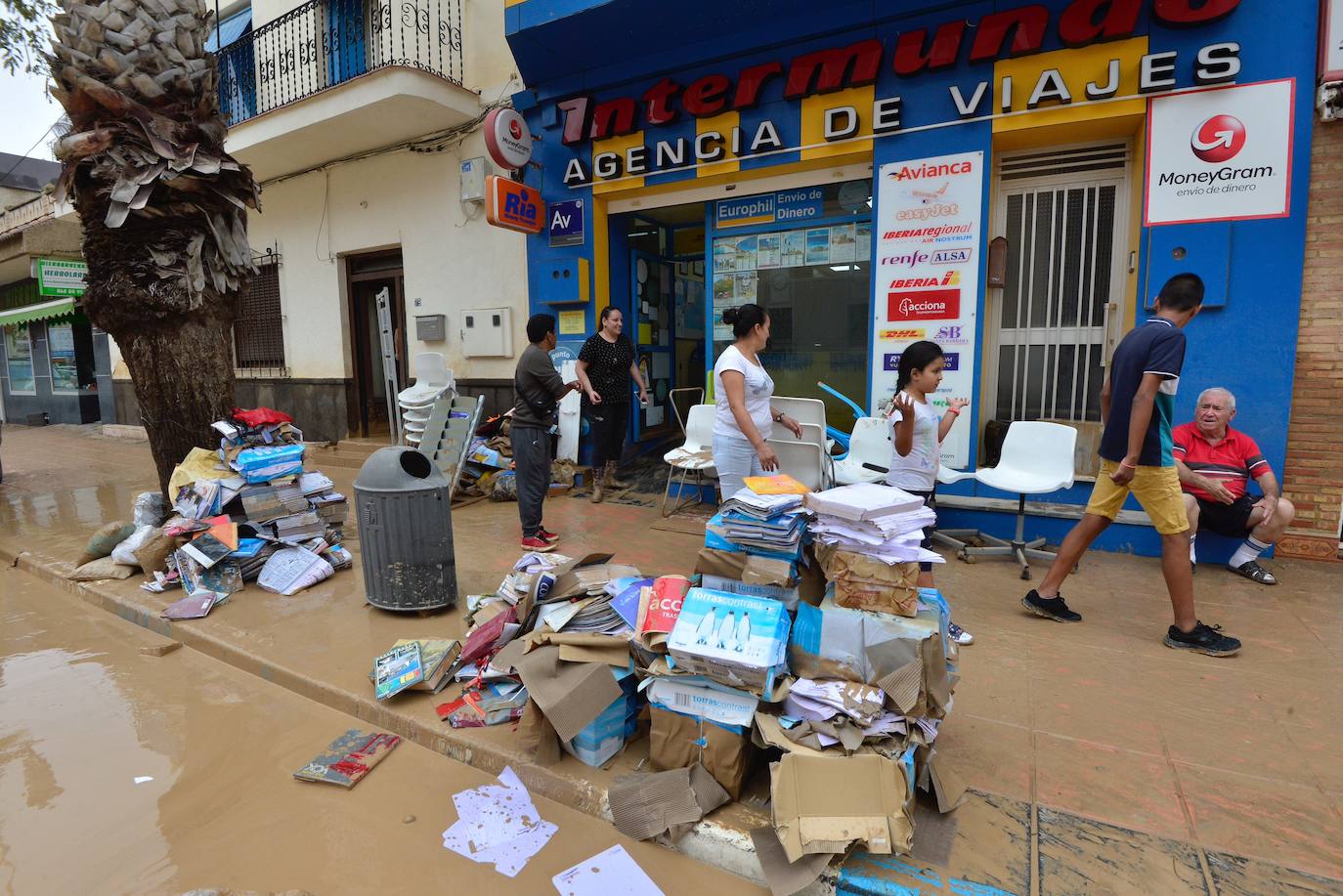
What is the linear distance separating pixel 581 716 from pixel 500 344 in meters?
6.55

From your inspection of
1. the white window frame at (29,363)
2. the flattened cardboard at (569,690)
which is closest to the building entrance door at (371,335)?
the flattened cardboard at (569,690)

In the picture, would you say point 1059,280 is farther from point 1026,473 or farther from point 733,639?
point 733,639

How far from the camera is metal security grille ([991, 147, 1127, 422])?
5.17 metres

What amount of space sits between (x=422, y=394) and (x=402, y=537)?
13.8 feet

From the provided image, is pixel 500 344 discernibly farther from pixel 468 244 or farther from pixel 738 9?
pixel 738 9

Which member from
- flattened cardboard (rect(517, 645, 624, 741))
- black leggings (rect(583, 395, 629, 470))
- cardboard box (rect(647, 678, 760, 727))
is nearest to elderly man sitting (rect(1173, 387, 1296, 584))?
cardboard box (rect(647, 678, 760, 727))

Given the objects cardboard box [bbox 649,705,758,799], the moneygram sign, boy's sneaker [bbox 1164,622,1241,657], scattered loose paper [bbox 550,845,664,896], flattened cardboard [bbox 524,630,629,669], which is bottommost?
scattered loose paper [bbox 550,845,664,896]

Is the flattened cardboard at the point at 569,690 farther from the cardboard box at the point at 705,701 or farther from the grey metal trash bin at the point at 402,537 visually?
the grey metal trash bin at the point at 402,537

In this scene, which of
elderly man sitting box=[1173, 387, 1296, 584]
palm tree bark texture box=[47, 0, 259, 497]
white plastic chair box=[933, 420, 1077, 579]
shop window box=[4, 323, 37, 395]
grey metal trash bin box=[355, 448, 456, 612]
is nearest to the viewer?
grey metal trash bin box=[355, 448, 456, 612]

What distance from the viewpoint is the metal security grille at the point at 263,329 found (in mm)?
10703

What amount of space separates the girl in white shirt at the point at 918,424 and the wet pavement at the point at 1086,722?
64cm

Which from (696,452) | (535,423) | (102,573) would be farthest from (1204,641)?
(102,573)

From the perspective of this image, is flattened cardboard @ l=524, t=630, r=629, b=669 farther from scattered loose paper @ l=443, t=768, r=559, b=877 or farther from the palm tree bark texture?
the palm tree bark texture

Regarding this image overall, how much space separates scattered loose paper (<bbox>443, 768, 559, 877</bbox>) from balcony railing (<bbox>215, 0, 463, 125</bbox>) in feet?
25.6
